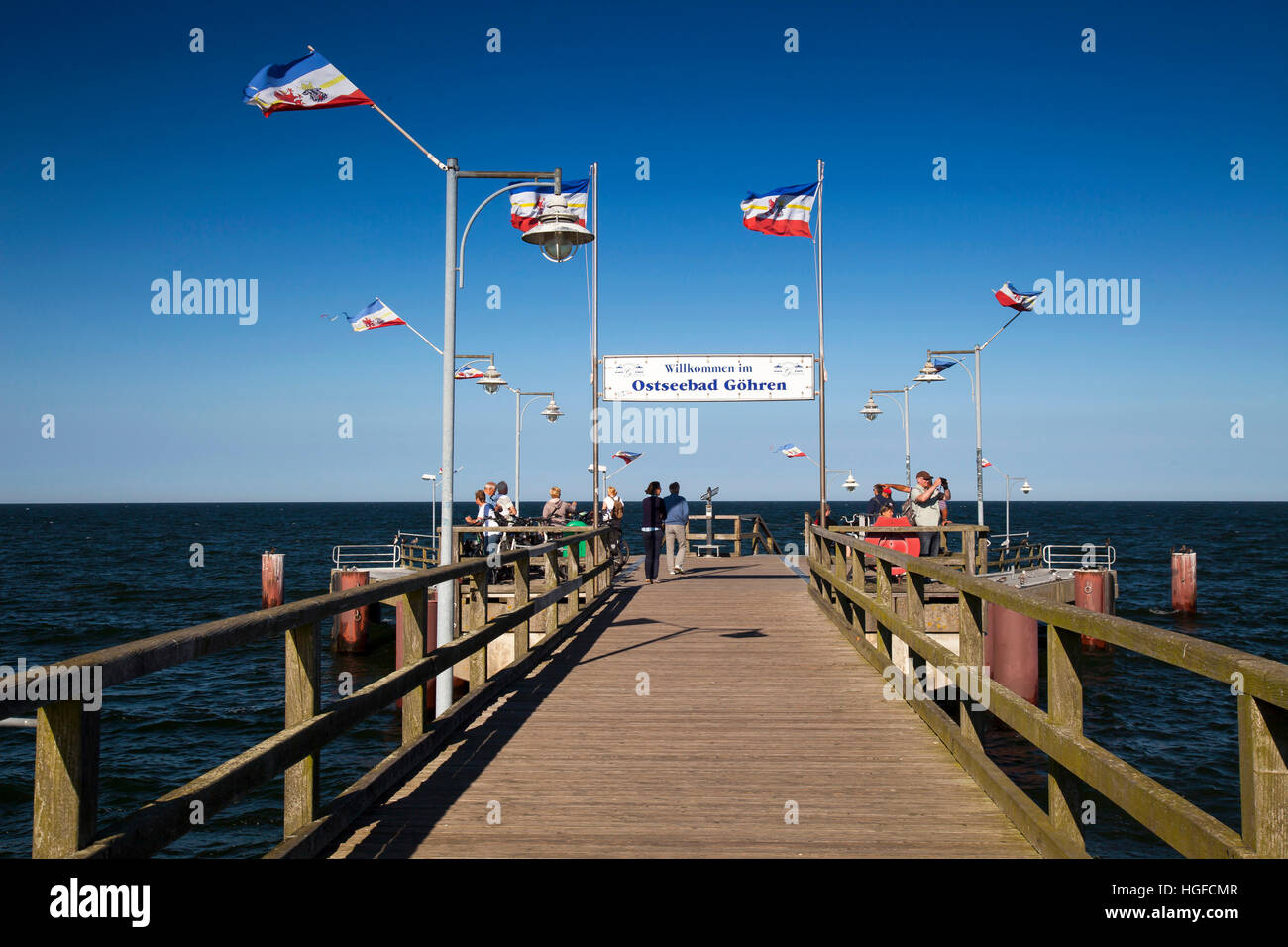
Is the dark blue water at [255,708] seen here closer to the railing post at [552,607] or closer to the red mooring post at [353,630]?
the red mooring post at [353,630]

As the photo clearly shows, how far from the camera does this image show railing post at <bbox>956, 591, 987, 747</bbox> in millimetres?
5367

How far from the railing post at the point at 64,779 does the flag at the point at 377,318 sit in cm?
1442

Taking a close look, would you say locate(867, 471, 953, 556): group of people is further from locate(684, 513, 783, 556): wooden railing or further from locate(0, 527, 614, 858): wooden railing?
locate(0, 527, 614, 858): wooden railing

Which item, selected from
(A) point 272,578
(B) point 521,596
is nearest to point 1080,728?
(B) point 521,596

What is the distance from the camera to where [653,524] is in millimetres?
18500

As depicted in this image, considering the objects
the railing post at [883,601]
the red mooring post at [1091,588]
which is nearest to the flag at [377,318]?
the railing post at [883,601]

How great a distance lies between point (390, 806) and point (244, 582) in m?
44.9

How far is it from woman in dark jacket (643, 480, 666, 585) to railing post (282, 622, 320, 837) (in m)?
13.7

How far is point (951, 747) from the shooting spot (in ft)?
20.0

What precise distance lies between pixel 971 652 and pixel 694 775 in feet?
→ 5.88

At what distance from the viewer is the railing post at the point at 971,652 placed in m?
5.37

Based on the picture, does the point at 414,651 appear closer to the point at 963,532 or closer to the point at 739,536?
the point at 963,532
